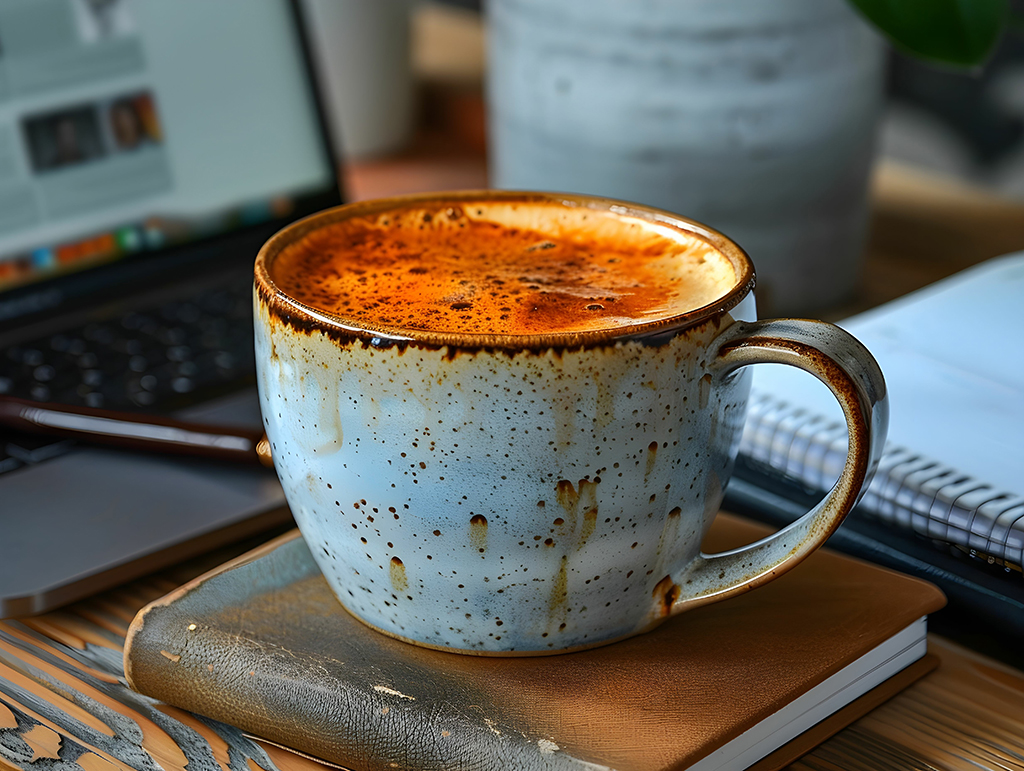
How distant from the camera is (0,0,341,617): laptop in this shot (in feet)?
1.41

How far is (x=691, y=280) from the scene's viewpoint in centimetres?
31

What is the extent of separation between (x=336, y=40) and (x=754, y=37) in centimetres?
40

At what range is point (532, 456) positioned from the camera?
10.2 inches

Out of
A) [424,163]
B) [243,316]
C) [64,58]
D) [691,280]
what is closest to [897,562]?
[691,280]

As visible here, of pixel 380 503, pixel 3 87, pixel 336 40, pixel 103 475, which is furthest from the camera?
pixel 336 40

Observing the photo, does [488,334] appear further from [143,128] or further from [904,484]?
[143,128]

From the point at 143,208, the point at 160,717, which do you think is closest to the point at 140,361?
the point at 143,208

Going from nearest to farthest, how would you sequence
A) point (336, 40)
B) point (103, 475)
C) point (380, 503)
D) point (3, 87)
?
1. point (380, 503)
2. point (103, 475)
3. point (3, 87)
4. point (336, 40)

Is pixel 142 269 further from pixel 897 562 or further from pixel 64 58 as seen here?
pixel 897 562

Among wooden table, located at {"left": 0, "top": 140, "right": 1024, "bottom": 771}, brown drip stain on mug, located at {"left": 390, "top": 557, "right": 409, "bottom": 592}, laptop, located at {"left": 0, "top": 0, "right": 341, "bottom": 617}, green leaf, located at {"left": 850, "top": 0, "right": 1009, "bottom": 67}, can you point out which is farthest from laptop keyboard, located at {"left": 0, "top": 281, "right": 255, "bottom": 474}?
green leaf, located at {"left": 850, "top": 0, "right": 1009, "bottom": 67}

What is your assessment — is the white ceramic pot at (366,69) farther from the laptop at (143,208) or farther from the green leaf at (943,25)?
the green leaf at (943,25)

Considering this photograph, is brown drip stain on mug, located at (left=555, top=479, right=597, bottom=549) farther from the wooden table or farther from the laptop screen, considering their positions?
the laptop screen

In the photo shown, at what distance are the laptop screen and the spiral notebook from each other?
0.33 metres

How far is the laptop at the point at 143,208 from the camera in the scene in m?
0.43
